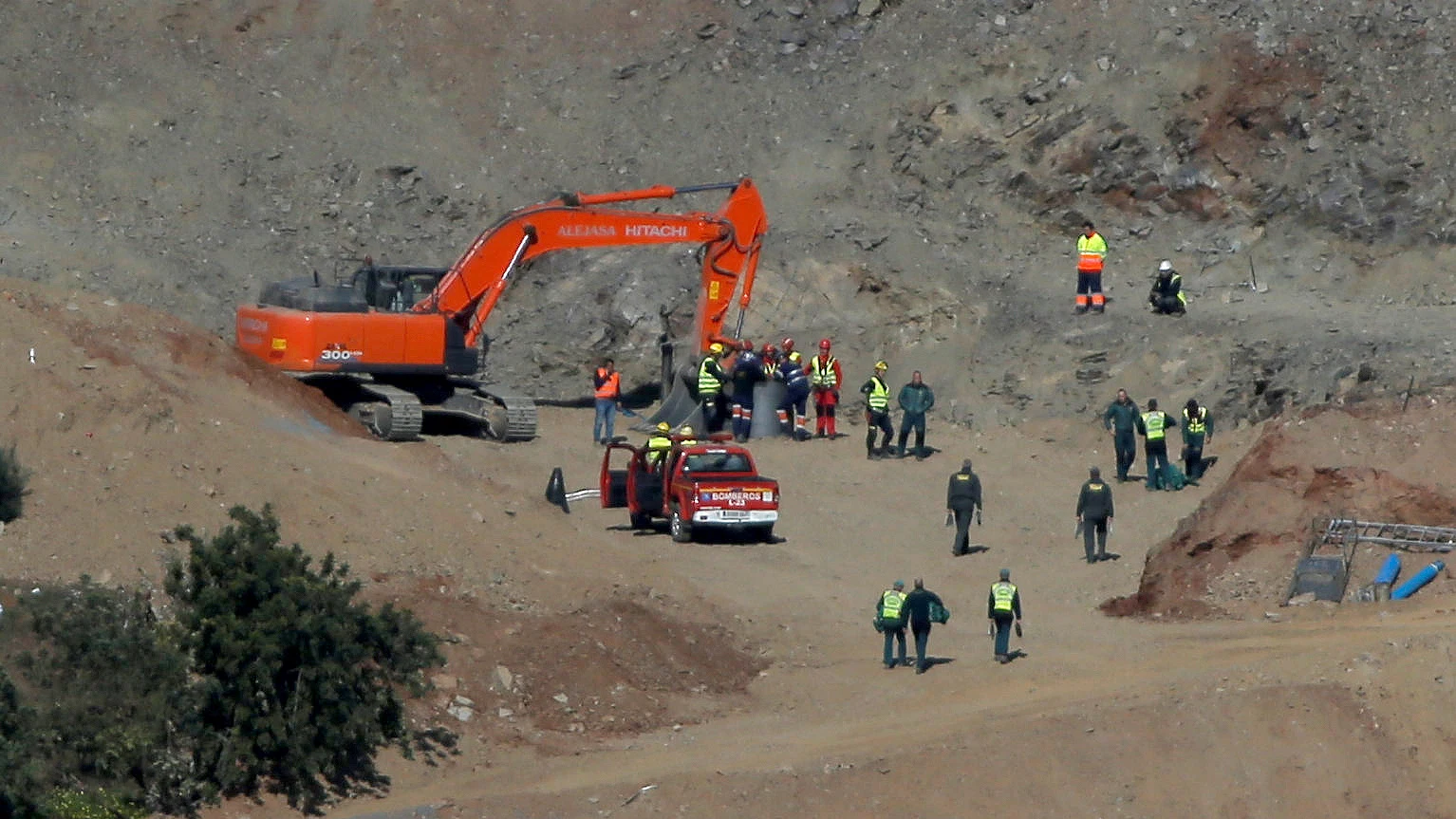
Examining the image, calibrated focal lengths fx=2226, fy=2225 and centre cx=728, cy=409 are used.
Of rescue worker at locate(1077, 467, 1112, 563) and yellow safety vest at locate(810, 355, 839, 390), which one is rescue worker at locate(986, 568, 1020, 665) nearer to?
rescue worker at locate(1077, 467, 1112, 563)

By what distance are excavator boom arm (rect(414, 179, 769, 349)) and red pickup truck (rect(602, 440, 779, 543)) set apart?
16.3 ft

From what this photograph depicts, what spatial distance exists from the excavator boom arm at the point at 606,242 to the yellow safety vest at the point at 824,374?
1.57 m

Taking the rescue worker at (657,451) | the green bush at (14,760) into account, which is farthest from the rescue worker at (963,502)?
the green bush at (14,760)

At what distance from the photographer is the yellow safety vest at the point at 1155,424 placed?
29.8 metres

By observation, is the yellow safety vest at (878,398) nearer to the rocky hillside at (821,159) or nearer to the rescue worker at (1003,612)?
the rocky hillside at (821,159)

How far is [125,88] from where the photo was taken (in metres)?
41.6

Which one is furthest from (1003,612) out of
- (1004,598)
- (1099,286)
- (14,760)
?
(1099,286)

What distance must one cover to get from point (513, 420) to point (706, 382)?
2.97 metres

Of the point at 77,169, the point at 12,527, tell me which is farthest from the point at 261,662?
the point at 77,169

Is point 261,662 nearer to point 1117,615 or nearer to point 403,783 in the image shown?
point 403,783

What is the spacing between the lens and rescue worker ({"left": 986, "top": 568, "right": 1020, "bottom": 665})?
856 inches

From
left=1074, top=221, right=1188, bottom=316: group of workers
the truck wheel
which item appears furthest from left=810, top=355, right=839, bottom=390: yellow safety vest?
the truck wheel

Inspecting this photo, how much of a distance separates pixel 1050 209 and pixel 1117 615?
16601 mm

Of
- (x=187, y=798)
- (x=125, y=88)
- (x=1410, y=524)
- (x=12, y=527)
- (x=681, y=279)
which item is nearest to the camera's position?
(x=187, y=798)
